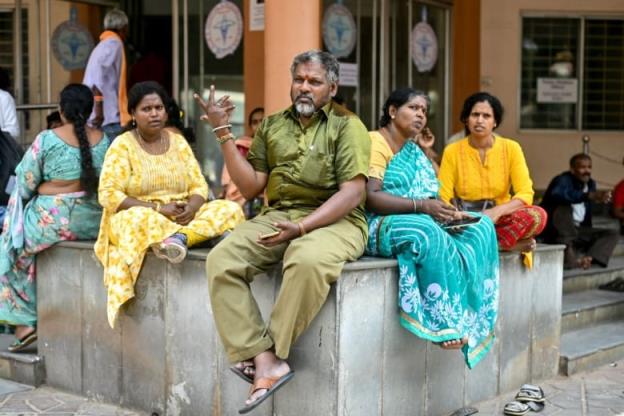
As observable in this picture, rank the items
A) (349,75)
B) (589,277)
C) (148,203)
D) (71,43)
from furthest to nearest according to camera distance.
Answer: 1. (349,75)
2. (71,43)
3. (589,277)
4. (148,203)

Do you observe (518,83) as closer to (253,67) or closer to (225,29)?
(253,67)

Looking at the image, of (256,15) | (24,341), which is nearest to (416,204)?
(24,341)

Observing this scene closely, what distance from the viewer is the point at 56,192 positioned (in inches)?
233

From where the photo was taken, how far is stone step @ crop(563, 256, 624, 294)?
307 inches

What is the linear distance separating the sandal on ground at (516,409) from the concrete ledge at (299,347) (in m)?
0.25

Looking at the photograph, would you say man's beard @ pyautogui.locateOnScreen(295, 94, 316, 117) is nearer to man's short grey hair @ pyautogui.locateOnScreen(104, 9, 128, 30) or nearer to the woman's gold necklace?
the woman's gold necklace

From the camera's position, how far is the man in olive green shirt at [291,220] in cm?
451

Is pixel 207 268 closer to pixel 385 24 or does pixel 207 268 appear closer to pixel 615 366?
pixel 615 366

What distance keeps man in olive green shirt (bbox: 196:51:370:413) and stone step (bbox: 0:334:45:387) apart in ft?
6.19

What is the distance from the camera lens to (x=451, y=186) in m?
6.21

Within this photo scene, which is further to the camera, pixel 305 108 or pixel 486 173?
pixel 486 173

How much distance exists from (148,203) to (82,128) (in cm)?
80

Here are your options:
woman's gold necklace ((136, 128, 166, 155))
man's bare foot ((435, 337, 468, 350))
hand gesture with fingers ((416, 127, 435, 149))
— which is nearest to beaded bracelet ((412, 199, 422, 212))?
man's bare foot ((435, 337, 468, 350))

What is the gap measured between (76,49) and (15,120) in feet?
8.02
